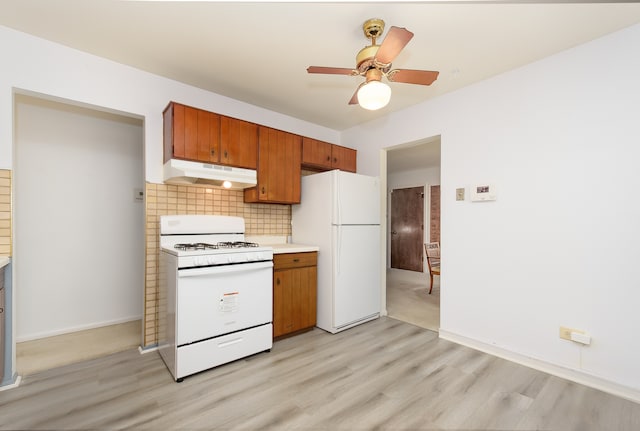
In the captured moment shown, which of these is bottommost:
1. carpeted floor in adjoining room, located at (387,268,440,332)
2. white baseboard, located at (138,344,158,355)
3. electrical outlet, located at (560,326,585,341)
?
carpeted floor in adjoining room, located at (387,268,440,332)

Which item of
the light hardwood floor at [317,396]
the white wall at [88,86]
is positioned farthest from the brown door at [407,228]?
the white wall at [88,86]

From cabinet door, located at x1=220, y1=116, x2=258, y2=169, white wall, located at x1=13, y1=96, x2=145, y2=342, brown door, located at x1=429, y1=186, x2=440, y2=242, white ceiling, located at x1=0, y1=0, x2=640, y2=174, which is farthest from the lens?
brown door, located at x1=429, y1=186, x2=440, y2=242

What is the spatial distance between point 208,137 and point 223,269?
46.9 inches

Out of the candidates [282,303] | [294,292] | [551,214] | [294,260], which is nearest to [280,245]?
[294,260]

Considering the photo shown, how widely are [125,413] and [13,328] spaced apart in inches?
43.6

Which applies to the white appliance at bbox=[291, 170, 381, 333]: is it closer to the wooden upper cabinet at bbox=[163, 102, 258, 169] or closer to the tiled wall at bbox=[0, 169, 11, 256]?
the wooden upper cabinet at bbox=[163, 102, 258, 169]

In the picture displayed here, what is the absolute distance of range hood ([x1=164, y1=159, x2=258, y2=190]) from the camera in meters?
2.58

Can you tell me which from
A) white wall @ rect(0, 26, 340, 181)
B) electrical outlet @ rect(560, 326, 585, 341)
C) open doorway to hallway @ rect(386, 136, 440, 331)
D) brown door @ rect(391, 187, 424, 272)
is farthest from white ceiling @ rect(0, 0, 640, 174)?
brown door @ rect(391, 187, 424, 272)

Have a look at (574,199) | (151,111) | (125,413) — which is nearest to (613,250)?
(574,199)

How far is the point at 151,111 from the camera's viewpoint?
2770 millimetres

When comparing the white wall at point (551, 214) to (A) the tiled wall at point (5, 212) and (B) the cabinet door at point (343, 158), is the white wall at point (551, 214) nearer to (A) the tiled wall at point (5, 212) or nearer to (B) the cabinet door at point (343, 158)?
(B) the cabinet door at point (343, 158)

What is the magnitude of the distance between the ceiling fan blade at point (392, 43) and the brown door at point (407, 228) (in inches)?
206

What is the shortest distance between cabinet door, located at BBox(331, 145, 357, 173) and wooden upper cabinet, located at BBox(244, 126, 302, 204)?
531 millimetres

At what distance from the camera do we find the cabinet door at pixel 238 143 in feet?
9.37
